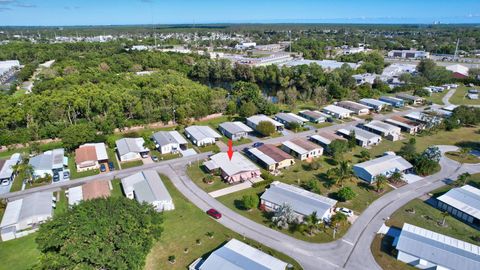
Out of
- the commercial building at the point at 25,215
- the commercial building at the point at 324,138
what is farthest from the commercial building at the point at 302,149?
the commercial building at the point at 25,215

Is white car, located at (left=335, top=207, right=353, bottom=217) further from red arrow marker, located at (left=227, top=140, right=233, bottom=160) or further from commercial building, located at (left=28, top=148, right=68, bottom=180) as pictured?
commercial building, located at (left=28, top=148, right=68, bottom=180)

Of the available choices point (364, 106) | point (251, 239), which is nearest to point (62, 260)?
point (251, 239)

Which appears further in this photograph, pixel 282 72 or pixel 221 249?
pixel 282 72

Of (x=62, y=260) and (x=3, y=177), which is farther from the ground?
(x=62, y=260)

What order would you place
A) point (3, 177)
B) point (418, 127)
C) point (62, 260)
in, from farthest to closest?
point (418, 127), point (3, 177), point (62, 260)

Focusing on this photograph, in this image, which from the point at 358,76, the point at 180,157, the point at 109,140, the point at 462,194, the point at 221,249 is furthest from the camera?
the point at 358,76

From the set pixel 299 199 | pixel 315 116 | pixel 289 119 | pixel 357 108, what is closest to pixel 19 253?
pixel 299 199

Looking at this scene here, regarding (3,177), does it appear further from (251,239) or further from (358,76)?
(358,76)

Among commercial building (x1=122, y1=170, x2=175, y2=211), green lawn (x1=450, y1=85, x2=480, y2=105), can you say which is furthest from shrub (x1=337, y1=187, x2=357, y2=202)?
green lawn (x1=450, y1=85, x2=480, y2=105)
